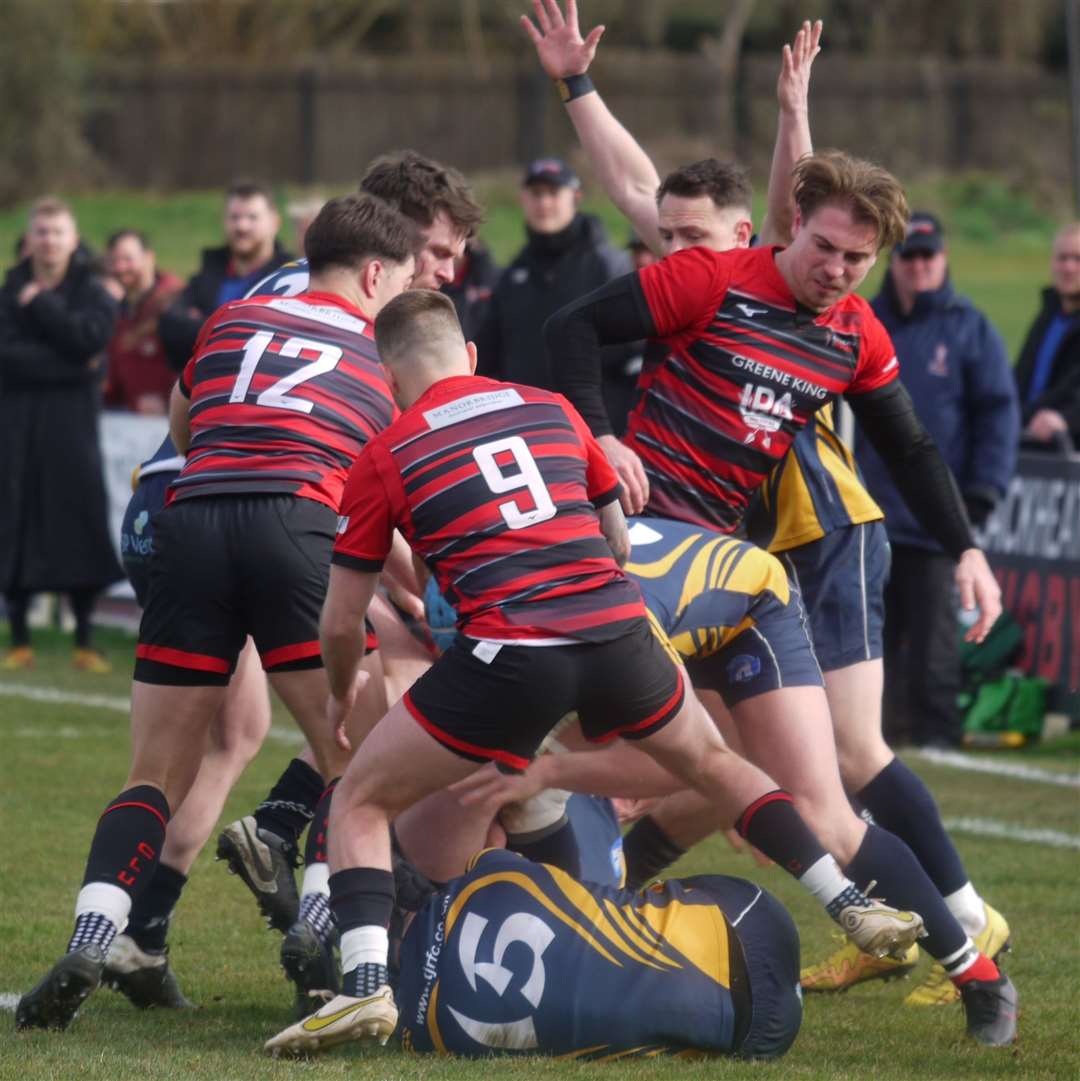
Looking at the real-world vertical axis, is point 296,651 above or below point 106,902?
above

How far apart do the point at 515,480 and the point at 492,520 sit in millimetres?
102

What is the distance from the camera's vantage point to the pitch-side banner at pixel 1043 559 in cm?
948

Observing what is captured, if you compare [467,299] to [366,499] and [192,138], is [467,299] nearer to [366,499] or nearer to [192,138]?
[366,499]

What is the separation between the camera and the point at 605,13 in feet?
142

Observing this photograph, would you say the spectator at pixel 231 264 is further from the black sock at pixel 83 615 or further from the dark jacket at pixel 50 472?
the black sock at pixel 83 615

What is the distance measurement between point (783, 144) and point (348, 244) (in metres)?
1.51

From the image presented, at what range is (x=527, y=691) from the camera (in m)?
4.40

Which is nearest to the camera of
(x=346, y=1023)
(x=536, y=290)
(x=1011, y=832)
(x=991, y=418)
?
(x=346, y=1023)

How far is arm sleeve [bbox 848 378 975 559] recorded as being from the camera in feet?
18.0

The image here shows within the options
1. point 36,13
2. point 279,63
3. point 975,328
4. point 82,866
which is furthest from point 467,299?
point 279,63

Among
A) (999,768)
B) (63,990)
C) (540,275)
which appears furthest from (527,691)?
(540,275)

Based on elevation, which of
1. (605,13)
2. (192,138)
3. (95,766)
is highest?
(605,13)

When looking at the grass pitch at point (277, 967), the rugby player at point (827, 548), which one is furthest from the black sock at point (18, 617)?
the rugby player at point (827, 548)

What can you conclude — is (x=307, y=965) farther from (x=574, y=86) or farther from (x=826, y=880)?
(x=574, y=86)
